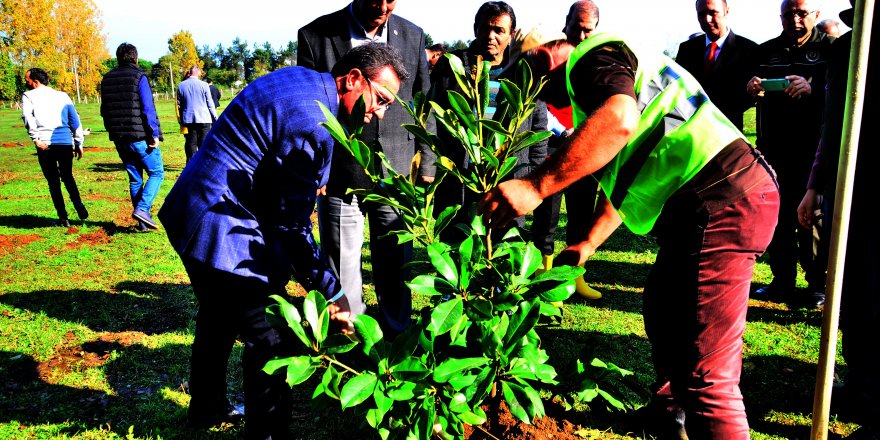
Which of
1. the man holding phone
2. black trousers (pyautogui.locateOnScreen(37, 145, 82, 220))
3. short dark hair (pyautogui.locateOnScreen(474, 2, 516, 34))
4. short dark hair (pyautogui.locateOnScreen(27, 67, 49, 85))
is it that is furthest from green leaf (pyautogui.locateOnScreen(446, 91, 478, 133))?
short dark hair (pyautogui.locateOnScreen(27, 67, 49, 85))

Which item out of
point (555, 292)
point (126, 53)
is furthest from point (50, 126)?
point (555, 292)

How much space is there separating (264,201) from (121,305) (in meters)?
3.24

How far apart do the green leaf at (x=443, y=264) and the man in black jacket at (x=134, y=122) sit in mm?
6455

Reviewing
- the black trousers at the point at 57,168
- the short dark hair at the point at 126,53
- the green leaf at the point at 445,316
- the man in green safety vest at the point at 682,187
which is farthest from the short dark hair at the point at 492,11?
the black trousers at the point at 57,168

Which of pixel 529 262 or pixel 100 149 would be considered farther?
pixel 100 149

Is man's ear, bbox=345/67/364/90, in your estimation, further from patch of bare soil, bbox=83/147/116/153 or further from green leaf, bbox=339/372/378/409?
patch of bare soil, bbox=83/147/116/153

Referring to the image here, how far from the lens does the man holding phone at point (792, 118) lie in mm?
4441

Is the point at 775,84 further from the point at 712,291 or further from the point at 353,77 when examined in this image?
the point at 353,77

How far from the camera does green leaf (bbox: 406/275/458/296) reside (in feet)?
5.79

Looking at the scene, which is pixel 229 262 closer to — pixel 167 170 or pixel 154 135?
pixel 154 135

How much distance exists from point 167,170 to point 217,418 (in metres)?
11.4

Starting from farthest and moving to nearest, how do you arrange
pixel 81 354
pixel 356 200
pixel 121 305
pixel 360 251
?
pixel 121 305
pixel 81 354
pixel 360 251
pixel 356 200

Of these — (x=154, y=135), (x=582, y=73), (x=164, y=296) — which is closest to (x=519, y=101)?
(x=582, y=73)

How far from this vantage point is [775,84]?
14.7 feet
